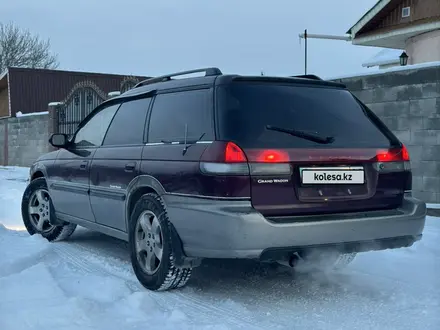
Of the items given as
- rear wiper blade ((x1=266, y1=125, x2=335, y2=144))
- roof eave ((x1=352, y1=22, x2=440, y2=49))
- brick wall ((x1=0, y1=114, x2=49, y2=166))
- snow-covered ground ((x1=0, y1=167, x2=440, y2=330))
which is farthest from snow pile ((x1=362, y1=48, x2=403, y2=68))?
rear wiper blade ((x1=266, y1=125, x2=335, y2=144))

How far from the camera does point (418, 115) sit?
23.3ft

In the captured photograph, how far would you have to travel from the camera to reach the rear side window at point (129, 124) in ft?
15.4

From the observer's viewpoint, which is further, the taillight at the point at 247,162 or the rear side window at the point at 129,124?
the rear side window at the point at 129,124

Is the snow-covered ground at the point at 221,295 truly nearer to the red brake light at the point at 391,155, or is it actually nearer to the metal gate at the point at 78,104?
the red brake light at the point at 391,155

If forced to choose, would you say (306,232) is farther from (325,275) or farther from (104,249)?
(104,249)

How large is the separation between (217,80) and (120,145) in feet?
4.33

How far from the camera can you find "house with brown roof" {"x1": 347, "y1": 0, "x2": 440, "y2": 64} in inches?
555

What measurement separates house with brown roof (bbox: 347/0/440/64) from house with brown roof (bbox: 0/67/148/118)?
Result: 1243cm

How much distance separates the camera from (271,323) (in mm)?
3510

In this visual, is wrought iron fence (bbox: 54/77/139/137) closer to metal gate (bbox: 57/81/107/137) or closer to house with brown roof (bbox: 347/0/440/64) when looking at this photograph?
metal gate (bbox: 57/81/107/137)

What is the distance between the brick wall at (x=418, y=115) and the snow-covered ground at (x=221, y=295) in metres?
1.65

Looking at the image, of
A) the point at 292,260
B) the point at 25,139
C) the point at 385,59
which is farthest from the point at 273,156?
the point at 385,59

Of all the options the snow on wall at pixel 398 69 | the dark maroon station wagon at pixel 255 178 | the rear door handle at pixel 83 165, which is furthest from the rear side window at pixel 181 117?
the snow on wall at pixel 398 69

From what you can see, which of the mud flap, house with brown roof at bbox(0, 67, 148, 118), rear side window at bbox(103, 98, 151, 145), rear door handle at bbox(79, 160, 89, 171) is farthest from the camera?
house with brown roof at bbox(0, 67, 148, 118)
